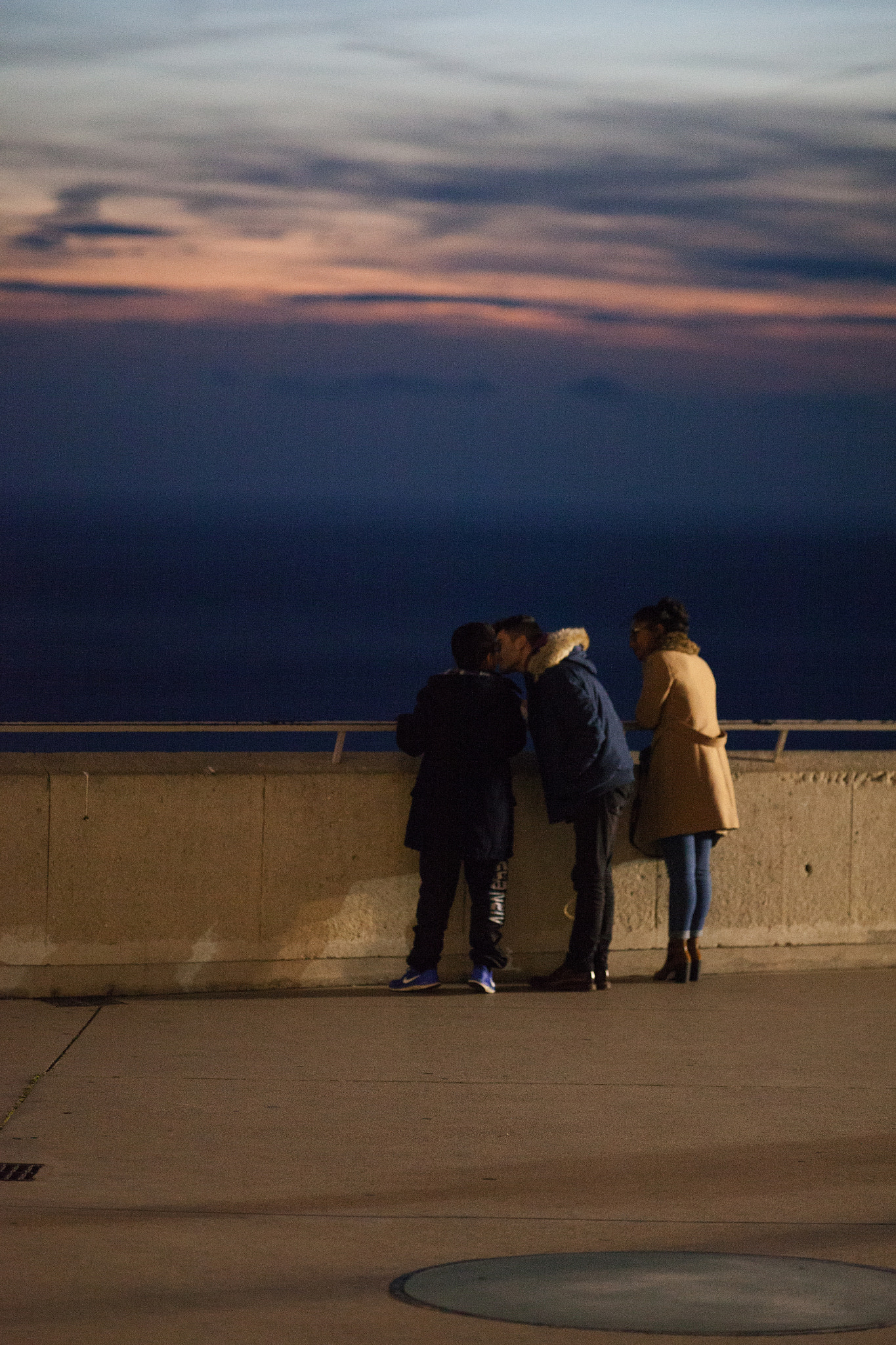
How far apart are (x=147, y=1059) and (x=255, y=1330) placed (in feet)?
8.33

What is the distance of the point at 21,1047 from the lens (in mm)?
6496

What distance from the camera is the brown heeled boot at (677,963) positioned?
26.0 feet

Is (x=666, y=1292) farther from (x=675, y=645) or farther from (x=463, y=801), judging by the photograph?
(x=675, y=645)

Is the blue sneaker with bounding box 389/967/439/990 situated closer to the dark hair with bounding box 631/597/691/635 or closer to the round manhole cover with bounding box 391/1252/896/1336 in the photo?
the dark hair with bounding box 631/597/691/635

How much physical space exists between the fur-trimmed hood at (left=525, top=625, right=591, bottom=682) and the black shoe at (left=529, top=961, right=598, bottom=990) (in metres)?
1.27

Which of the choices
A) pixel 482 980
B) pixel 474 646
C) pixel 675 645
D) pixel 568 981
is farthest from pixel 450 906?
pixel 675 645

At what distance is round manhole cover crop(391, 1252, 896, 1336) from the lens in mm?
4020

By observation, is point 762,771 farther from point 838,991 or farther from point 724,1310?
point 724,1310

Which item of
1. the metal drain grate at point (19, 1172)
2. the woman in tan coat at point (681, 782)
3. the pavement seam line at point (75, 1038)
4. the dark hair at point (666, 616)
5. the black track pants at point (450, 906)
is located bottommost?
the pavement seam line at point (75, 1038)

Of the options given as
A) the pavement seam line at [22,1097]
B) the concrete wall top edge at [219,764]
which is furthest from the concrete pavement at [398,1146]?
the concrete wall top edge at [219,764]

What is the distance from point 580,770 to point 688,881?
2.45 feet

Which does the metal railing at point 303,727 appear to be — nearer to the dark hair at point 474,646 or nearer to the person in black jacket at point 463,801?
the person in black jacket at point 463,801

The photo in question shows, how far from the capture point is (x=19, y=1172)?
16.6ft

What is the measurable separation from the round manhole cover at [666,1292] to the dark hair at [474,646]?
11.5 ft
